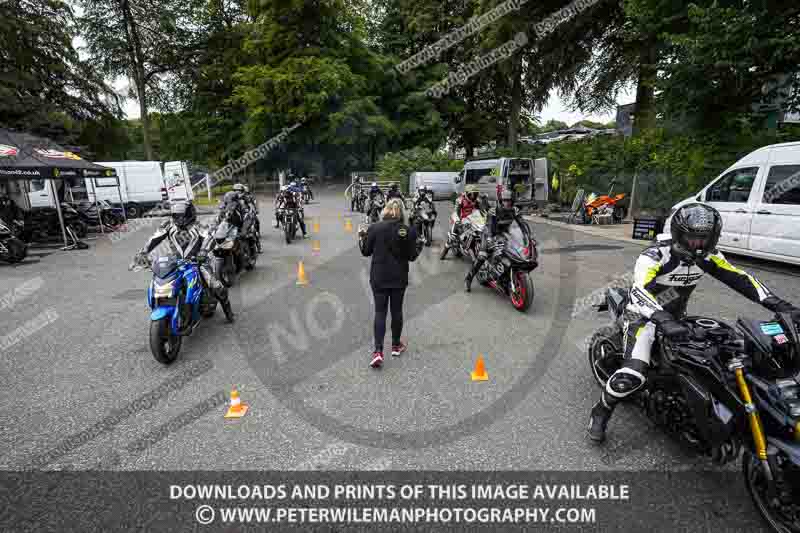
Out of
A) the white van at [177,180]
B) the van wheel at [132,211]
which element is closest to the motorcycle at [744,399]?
the van wheel at [132,211]

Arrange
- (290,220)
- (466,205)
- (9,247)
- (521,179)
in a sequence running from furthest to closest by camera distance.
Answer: (521,179) < (290,220) < (9,247) < (466,205)

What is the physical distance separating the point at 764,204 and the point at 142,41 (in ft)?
121

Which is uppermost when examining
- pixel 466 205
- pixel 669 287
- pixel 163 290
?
pixel 466 205

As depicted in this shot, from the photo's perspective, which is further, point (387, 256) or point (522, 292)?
point (522, 292)

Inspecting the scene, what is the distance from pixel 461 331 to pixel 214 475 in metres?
3.38

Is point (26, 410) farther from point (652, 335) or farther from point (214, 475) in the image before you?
point (652, 335)

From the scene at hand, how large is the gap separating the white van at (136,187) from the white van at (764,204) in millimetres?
20850

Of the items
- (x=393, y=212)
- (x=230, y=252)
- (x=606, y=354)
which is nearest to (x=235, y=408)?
(x=393, y=212)

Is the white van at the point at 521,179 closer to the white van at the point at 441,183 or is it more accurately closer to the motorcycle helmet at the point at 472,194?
the white van at the point at 441,183

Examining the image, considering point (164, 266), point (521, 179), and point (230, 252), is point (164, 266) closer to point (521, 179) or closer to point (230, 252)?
point (230, 252)

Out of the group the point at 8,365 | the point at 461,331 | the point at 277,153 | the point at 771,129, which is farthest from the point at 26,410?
the point at 277,153

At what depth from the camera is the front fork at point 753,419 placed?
7.26 ft

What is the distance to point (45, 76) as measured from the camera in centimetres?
2244

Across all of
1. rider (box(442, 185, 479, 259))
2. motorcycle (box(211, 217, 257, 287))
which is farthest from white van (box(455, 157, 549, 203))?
motorcycle (box(211, 217, 257, 287))
